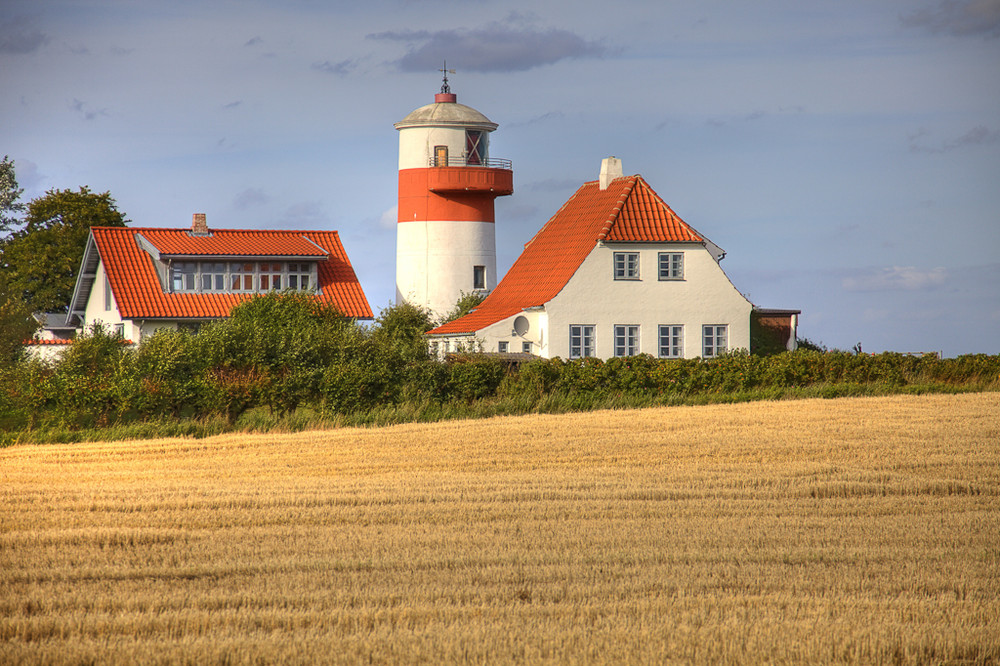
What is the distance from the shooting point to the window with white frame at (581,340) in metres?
41.5

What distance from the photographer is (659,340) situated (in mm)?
42500

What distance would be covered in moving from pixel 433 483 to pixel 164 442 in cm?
814

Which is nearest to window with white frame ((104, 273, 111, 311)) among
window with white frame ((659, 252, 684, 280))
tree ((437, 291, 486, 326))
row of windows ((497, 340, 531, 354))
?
tree ((437, 291, 486, 326))

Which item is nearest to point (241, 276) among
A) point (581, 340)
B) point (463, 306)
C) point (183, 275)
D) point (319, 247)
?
point (183, 275)

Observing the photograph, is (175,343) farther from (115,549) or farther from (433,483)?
(115,549)

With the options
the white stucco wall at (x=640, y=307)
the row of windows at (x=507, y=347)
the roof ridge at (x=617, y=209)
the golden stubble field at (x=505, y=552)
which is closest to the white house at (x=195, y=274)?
the row of windows at (x=507, y=347)

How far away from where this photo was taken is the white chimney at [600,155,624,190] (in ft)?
153

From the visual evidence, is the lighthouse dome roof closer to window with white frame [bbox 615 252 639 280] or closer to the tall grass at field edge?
window with white frame [bbox 615 252 639 280]

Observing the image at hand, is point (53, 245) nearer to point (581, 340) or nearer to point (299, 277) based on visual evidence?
point (299, 277)

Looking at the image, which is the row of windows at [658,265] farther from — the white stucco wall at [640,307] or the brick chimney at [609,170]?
A: the brick chimney at [609,170]

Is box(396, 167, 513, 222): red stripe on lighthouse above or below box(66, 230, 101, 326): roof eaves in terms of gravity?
above

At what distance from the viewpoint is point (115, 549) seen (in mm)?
13898

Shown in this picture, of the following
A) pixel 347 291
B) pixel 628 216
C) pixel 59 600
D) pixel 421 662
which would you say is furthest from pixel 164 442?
pixel 347 291

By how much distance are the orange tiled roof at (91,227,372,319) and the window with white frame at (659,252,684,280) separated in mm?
11946
